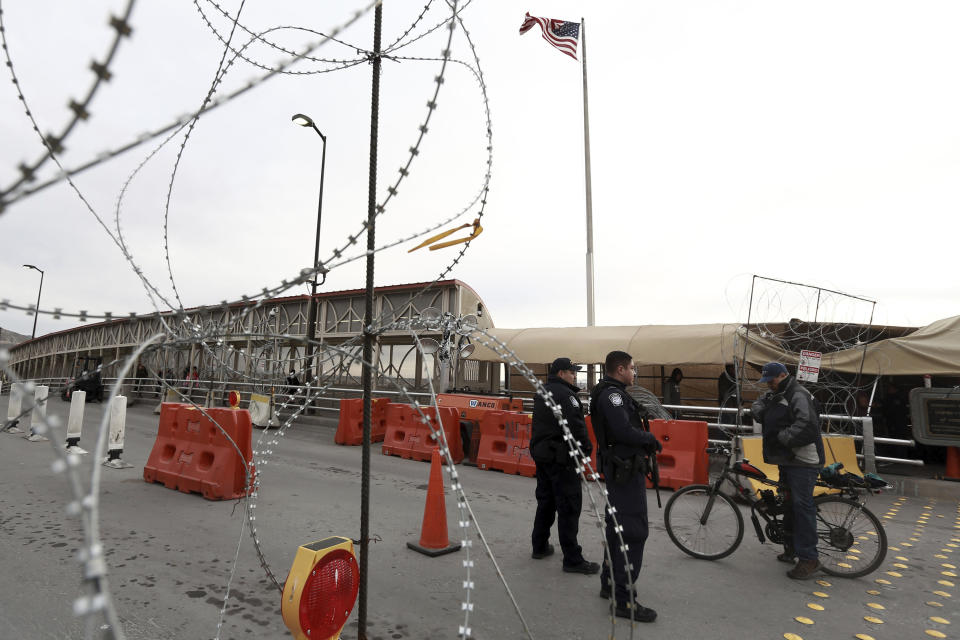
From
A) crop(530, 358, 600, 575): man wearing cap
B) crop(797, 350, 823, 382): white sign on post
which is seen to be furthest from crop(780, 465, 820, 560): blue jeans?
crop(797, 350, 823, 382): white sign on post

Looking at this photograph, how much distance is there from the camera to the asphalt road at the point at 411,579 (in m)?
3.63

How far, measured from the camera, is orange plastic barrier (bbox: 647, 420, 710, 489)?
8625 mm

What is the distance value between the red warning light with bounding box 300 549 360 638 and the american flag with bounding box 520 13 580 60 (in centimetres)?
1947

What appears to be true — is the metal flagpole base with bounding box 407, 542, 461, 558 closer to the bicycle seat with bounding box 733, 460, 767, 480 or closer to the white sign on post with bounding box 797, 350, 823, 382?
the bicycle seat with bounding box 733, 460, 767, 480

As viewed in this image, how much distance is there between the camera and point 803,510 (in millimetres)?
4742

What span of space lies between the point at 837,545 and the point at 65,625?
248 inches

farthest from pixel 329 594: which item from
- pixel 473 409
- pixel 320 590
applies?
pixel 473 409

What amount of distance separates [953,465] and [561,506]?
8279 millimetres

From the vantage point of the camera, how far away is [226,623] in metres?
3.53

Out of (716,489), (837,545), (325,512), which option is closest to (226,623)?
(325,512)

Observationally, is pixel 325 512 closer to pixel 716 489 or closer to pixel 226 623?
pixel 226 623

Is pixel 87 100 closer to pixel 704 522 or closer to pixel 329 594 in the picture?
pixel 329 594

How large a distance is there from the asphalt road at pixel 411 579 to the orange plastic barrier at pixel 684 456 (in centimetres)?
175

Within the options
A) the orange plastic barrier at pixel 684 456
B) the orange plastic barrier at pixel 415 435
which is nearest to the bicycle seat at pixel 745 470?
the orange plastic barrier at pixel 684 456
